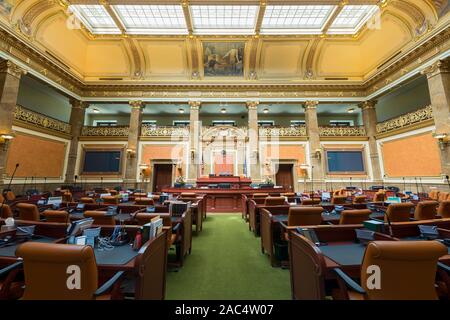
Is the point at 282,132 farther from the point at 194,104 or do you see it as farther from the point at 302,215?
the point at 302,215

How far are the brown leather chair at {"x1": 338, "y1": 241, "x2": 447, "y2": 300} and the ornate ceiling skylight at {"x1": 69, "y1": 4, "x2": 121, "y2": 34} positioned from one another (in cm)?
1266

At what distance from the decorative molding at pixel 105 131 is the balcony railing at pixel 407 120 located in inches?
589

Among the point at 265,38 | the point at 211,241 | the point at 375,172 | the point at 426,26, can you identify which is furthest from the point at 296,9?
the point at 211,241

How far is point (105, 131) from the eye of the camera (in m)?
11.4

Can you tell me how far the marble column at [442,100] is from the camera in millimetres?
7043

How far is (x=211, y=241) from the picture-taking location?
4203 millimetres

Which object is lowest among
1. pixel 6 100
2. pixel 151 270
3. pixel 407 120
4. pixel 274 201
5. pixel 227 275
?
pixel 227 275

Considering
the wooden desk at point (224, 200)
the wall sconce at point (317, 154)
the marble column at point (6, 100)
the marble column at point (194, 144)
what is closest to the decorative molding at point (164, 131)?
the marble column at point (194, 144)

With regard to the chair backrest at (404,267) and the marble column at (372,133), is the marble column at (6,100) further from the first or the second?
the marble column at (372,133)

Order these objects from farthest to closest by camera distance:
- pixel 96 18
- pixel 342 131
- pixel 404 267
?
pixel 342 131
pixel 96 18
pixel 404 267

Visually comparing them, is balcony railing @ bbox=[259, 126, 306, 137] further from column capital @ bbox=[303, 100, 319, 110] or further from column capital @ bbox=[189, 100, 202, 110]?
column capital @ bbox=[189, 100, 202, 110]

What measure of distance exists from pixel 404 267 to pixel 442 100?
33.0 feet

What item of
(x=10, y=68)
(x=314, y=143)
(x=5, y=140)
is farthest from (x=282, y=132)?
(x=10, y=68)
